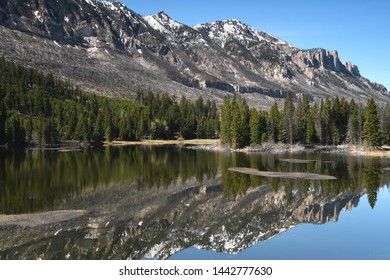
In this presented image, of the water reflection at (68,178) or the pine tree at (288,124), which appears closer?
the water reflection at (68,178)

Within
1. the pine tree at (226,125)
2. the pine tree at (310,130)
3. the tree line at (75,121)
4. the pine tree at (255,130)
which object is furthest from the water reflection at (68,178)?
the tree line at (75,121)

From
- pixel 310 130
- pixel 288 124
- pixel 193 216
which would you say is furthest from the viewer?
pixel 310 130

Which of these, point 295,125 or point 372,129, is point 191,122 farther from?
point 372,129

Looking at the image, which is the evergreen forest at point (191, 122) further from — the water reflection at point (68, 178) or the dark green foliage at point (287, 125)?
the water reflection at point (68, 178)

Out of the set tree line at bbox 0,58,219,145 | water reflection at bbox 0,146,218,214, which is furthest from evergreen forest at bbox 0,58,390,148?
water reflection at bbox 0,146,218,214

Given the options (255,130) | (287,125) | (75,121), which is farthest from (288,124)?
(75,121)

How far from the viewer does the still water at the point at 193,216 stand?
28.1 metres

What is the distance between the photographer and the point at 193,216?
3869 centimetres

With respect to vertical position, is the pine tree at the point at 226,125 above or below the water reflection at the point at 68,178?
above

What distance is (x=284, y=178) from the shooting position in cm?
5934

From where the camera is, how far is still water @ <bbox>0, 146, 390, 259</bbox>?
92.2 feet

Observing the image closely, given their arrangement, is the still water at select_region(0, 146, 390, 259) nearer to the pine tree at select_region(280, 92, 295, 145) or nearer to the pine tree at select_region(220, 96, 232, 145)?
the pine tree at select_region(280, 92, 295, 145)

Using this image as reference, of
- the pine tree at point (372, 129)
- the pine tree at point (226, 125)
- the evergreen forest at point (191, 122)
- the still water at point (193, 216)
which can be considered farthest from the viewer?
the pine tree at point (226, 125)
